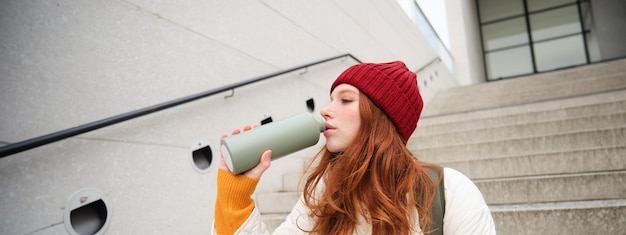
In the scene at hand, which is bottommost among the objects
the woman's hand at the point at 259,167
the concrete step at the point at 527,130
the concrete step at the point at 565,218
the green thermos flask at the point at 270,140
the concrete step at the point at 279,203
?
the concrete step at the point at 565,218

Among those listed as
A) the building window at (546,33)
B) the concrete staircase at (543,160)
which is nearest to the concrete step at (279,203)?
the concrete staircase at (543,160)

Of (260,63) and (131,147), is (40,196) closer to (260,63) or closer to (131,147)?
(131,147)

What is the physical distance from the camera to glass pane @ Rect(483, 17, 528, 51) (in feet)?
37.3

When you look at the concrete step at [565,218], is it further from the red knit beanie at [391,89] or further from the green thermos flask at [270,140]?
the green thermos flask at [270,140]

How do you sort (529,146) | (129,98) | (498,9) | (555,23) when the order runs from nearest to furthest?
(129,98) < (529,146) < (555,23) < (498,9)

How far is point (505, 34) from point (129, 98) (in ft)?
41.2

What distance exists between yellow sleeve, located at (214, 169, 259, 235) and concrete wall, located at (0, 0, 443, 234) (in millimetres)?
804

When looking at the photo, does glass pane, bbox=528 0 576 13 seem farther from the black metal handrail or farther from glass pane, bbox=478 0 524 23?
the black metal handrail

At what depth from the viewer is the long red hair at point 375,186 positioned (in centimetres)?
88

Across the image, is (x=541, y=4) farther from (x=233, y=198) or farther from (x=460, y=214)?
(x=233, y=198)

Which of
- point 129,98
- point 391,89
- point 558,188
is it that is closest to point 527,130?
point 558,188

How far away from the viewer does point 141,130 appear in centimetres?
164

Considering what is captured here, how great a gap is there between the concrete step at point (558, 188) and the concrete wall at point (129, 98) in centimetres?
143

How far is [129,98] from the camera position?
1.60m
